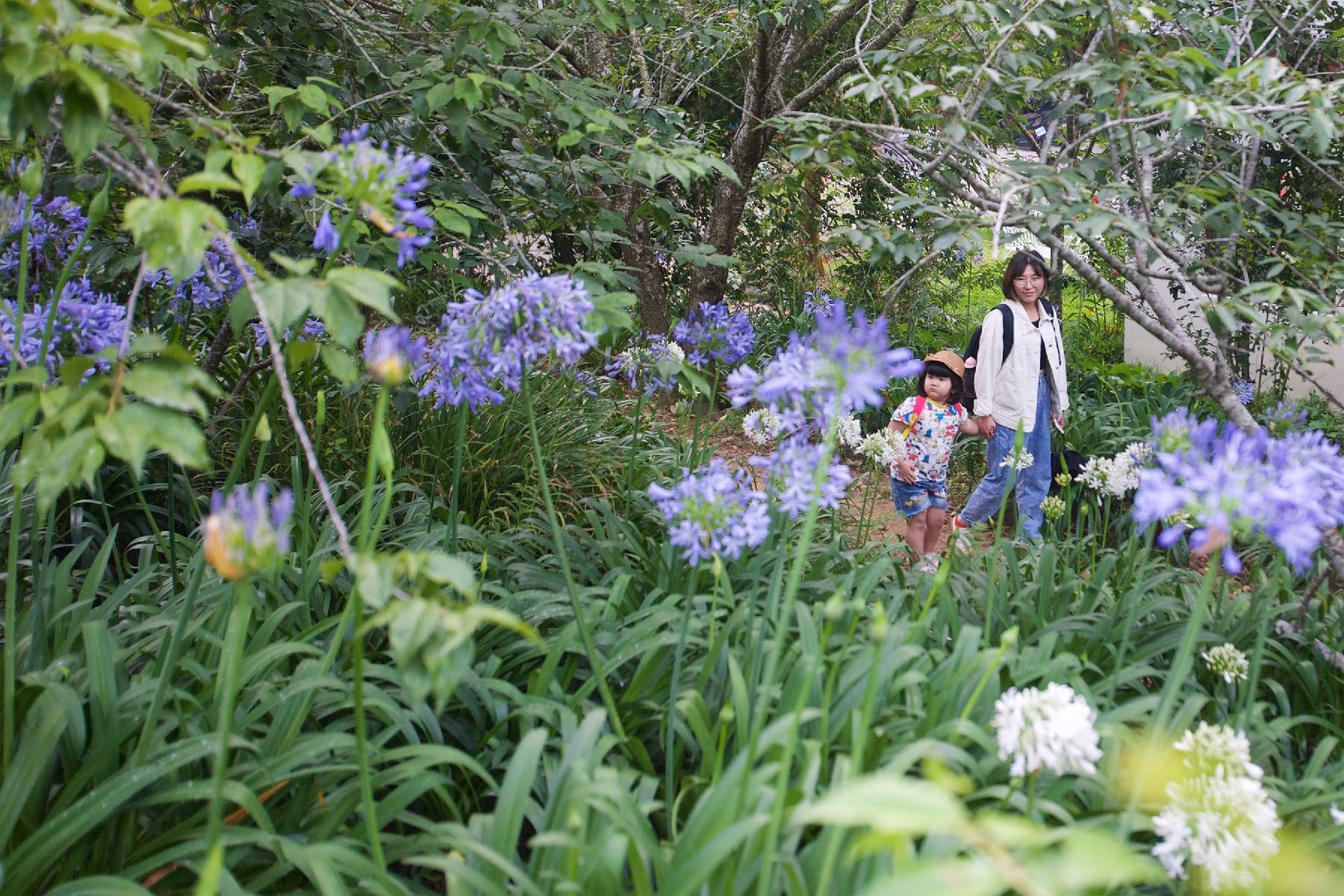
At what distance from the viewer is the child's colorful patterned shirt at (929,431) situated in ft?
15.0

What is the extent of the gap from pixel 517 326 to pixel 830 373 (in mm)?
719

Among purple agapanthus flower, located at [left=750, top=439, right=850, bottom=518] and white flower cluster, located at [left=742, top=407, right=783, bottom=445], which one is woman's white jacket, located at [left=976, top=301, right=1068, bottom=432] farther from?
purple agapanthus flower, located at [left=750, top=439, right=850, bottom=518]

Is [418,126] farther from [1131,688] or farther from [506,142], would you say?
[1131,688]

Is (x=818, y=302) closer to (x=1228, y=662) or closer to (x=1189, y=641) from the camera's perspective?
(x=1228, y=662)

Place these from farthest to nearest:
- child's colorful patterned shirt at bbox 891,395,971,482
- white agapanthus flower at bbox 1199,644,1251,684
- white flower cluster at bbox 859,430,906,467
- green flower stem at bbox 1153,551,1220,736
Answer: child's colorful patterned shirt at bbox 891,395,971,482 → white flower cluster at bbox 859,430,906,467 → white agapanthus flower at bbox 1199,644,1251,684 → green flower stem at bbox 1153,551,1220,736

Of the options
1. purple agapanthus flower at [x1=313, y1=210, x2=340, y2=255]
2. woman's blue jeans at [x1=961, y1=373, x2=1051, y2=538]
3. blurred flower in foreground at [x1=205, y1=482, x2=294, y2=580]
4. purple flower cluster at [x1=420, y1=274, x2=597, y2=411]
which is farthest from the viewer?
woman's blue jeans at [x1=961, y1=373, x2=1051, y2=538]

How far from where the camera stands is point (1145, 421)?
606 centimetres

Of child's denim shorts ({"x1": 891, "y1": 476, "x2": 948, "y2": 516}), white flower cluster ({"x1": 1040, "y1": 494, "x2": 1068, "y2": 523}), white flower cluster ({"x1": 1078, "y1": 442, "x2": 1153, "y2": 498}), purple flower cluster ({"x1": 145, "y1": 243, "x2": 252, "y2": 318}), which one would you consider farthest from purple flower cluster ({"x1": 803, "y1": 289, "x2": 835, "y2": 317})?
purple flower cluster ({"x1": 145, "y1": 243, "x2": 252, "y2": 318})

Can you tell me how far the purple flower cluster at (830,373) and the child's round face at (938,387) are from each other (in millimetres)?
3172

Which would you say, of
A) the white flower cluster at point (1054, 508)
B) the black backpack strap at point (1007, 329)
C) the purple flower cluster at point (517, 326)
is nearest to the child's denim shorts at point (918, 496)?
the black backpack strap at point (1007, 329)

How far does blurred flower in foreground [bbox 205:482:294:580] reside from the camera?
3.43ft

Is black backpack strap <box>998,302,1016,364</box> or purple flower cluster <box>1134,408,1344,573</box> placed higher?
purple flower cluster <box>1134,408,1344,573</box>

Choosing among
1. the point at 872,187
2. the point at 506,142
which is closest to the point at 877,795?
the point at 506,142

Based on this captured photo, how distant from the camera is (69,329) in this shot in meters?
2.11
